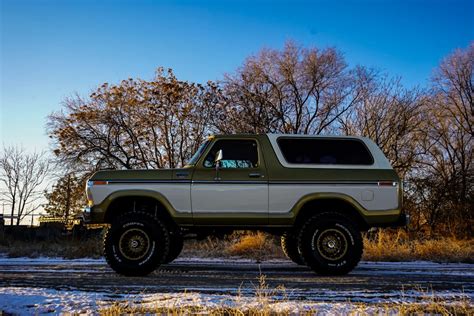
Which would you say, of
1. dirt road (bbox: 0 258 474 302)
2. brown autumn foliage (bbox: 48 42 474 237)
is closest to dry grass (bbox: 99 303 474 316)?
dirt road (bbox: 0 258 474 302)

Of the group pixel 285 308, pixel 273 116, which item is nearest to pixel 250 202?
pixel 285 308

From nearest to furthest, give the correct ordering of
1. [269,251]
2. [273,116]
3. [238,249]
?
[269,251], [238,249], [273,116]

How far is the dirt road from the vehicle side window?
175 centimetres

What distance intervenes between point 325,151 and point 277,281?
7.93 feet

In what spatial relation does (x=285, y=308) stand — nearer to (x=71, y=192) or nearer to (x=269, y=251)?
(x=269, y=251)

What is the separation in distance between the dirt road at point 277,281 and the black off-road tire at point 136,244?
210 mm

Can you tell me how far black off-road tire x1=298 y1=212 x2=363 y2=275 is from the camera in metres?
7.07

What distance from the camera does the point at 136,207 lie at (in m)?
7.50

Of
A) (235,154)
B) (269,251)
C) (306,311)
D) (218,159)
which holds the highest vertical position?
(235,154)

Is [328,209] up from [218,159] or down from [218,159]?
down

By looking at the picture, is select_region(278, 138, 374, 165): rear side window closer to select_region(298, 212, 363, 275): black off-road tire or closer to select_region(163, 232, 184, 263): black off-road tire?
select_region(298, 212, 363, 275): black off-road tire

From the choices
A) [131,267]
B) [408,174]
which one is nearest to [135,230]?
[131,267]

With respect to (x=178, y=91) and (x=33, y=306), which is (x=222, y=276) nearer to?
(x=33, y=306)

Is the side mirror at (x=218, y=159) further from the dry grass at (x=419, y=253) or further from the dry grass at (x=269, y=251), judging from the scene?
the dry grass at (x=419, y=253)
